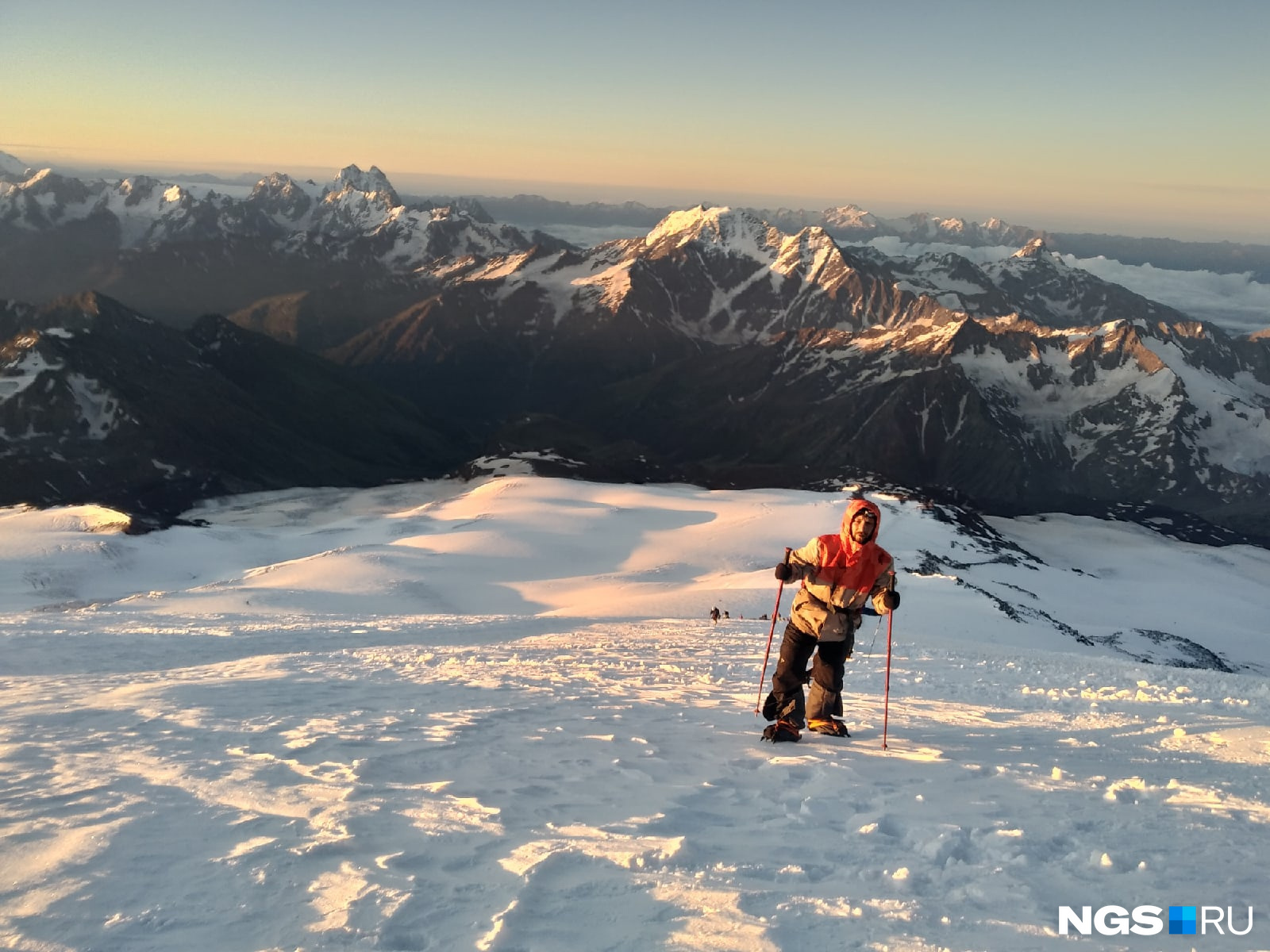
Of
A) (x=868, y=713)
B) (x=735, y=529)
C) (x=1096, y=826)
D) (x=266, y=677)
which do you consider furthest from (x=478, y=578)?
(x=1096, y=826)

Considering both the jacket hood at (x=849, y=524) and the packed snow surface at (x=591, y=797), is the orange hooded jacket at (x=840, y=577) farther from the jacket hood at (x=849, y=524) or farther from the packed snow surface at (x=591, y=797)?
the packed snow surface at (x=591, y=797)

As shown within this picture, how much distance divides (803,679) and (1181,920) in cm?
536

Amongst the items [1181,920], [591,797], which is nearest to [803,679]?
[591,797]

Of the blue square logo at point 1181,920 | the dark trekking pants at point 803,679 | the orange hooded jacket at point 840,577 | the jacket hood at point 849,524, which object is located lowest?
the dark trekking pants at point 803,679

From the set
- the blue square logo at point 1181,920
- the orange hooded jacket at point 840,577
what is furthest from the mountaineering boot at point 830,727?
the blue square logo at point 1181,920

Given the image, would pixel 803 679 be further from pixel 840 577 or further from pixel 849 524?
pixel 849 524

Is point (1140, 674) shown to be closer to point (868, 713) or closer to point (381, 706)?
point (868, 713)

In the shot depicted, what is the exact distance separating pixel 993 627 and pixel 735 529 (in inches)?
1263

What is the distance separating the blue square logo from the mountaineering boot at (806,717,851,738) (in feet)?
16.2

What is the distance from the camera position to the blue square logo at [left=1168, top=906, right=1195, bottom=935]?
591 centimetres

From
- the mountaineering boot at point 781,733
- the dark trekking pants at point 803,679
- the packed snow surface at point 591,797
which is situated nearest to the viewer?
the packed snow surface at point 591,797

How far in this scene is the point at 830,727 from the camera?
36.2 ft

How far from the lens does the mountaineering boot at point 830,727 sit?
11016 mm

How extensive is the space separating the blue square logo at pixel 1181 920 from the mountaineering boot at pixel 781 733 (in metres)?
4.80
